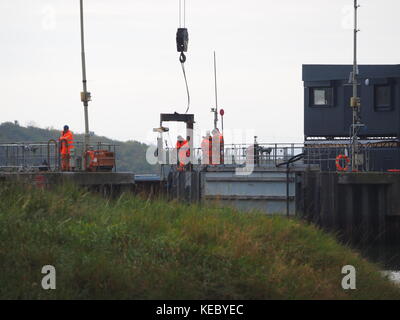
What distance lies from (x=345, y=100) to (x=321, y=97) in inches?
51.8

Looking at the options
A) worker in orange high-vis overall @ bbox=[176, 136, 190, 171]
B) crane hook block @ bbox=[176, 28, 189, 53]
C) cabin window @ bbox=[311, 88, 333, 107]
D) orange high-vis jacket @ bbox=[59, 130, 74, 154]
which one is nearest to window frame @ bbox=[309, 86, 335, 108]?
cabin window @ bbox=[311, 88, 333, 107]

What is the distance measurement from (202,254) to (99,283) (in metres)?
1.98

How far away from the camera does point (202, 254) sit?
11.6 meters

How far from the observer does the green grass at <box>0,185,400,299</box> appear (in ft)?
33.4

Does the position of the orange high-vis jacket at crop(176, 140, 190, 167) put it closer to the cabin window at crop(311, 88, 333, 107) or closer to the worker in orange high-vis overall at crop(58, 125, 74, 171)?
the worker in orange high-vis overall at crop(58, 125, 74, 171)

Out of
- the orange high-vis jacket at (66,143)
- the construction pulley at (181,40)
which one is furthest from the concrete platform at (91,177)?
the construction pulley at (181,40)

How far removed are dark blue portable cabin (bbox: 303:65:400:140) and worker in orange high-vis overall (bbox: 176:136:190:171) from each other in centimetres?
1031

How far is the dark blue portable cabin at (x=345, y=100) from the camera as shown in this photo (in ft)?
135

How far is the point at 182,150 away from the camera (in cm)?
3350

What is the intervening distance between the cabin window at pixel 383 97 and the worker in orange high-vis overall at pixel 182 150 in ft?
41.6

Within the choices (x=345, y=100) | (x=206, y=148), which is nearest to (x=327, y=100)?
(x=345, y=100)

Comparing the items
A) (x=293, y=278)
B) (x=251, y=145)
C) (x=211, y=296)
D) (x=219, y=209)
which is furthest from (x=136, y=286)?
(x=251, y=145)

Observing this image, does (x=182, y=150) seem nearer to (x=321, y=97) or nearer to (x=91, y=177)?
(x=91, y=177)
